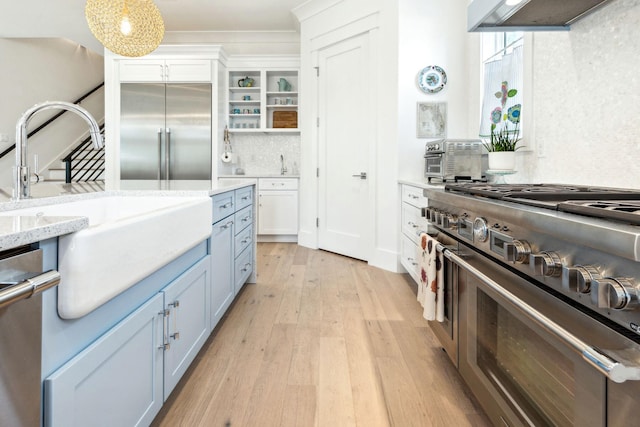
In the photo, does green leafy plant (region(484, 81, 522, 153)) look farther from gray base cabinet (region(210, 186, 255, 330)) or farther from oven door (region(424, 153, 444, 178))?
gray base cabinet (region(210, 186, 255, 330))

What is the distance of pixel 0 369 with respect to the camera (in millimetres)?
641

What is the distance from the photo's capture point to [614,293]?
0.65 metres

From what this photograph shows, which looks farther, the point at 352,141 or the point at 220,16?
the point at 220,16

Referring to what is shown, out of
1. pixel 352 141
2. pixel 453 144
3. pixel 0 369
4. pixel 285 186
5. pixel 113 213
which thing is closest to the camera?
pixel 0 369

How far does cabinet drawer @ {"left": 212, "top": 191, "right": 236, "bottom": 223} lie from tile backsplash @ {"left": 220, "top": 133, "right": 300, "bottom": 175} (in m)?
3.40

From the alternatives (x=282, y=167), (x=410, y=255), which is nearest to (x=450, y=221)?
(x=410, y=255)

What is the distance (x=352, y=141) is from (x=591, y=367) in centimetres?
372

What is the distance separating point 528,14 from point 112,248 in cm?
212

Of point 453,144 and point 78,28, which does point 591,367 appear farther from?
point 78,28

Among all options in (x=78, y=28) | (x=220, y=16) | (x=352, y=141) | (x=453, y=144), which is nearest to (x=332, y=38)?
(x=352, y=141)

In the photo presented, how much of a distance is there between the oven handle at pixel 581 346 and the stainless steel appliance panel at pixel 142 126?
5041mm

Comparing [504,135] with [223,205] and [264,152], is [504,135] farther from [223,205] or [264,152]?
[264,152]

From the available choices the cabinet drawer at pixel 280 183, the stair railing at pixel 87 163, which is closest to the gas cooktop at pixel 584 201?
the cabinet drawer at pixel 280 183

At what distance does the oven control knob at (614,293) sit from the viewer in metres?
0.63
